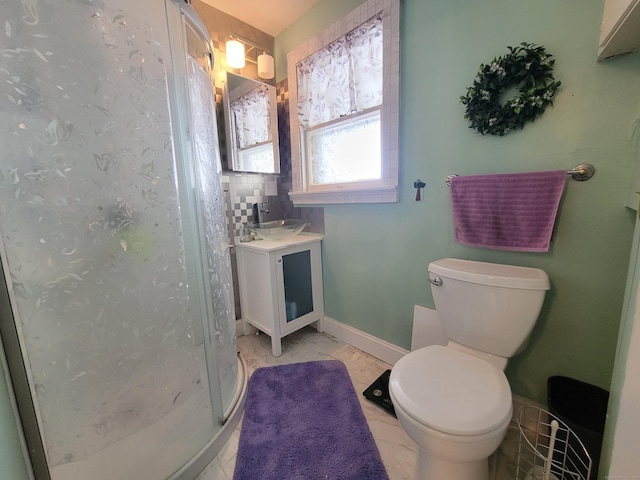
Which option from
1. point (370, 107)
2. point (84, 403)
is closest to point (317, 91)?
point (370, 107)

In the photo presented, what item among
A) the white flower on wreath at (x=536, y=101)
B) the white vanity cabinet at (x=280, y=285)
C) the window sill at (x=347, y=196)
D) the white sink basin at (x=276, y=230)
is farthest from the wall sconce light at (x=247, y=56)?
the white flower on wreath at (x=536, y=101)

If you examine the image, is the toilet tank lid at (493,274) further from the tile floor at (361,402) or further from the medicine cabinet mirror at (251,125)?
the medicine cabinet mirror at (251,125)

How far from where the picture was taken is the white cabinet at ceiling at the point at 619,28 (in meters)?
0.67

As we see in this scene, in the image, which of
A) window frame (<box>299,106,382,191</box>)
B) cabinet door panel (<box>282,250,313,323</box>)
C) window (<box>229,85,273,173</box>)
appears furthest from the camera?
window (<box>229,85,273,173</box>)

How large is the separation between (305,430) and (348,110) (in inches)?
69.6

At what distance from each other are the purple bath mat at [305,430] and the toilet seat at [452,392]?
0.44 metres

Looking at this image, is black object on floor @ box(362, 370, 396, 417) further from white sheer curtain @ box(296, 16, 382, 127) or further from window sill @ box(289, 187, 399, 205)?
white sheer curtain @ box(296, 16, 382, 127)

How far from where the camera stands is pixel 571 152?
952mm

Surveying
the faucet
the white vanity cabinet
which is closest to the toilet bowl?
the white vanity cabinet

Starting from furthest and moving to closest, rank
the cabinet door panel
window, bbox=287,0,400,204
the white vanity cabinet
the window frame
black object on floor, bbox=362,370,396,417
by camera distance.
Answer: the cabinet door panel, the white vanity cabinet, the window frame, window, bbox=287,0,400,204, black object on floor, bbox=362,370,396,417

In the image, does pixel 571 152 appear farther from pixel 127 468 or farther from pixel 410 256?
pixel 127 468

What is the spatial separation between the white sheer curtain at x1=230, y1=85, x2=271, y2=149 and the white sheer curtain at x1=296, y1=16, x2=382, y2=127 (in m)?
0.31

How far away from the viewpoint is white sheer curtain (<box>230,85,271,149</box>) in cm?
191

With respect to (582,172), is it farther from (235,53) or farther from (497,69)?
(235,53)
